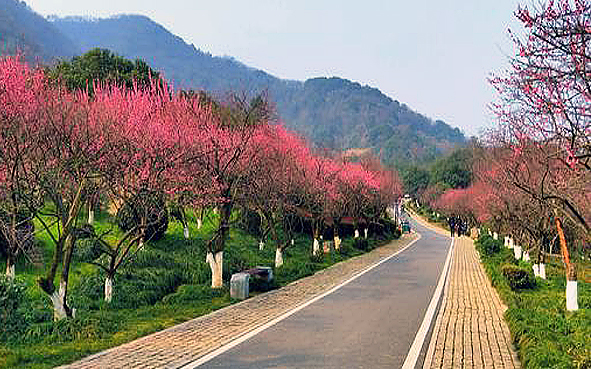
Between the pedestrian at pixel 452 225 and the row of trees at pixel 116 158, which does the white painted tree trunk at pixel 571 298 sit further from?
the pedestrian at pixel 452 225

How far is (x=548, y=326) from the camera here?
13680 mm

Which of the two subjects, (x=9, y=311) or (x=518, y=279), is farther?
(x=518, y=279)

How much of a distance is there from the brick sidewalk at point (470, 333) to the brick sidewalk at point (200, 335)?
443 cm

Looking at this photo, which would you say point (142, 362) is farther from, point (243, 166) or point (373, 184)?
point (373, 184)

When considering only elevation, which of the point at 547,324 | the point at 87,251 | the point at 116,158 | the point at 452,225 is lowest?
the point at 452,225

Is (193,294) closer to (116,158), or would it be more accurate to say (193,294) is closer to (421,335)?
(116,158)

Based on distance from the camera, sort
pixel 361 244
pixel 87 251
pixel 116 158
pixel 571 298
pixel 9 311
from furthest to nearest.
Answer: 1. pixel 361 244
2. pixel 87 251
3. pixel 571 298
4. pixel 116 158
5. pixel 9 311

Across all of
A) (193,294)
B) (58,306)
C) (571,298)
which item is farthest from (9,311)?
(571,298)

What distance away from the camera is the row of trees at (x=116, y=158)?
14.1 metres

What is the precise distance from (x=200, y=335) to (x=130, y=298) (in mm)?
7051

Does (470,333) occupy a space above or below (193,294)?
above

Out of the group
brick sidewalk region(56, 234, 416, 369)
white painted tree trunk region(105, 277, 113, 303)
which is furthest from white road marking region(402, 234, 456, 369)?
white painted tree trunk region(105, 277, 113, 303)

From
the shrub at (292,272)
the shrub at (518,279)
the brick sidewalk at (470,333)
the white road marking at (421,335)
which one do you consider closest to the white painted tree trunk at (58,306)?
the white road marking at (421,335)

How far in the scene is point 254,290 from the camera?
2002 cm
